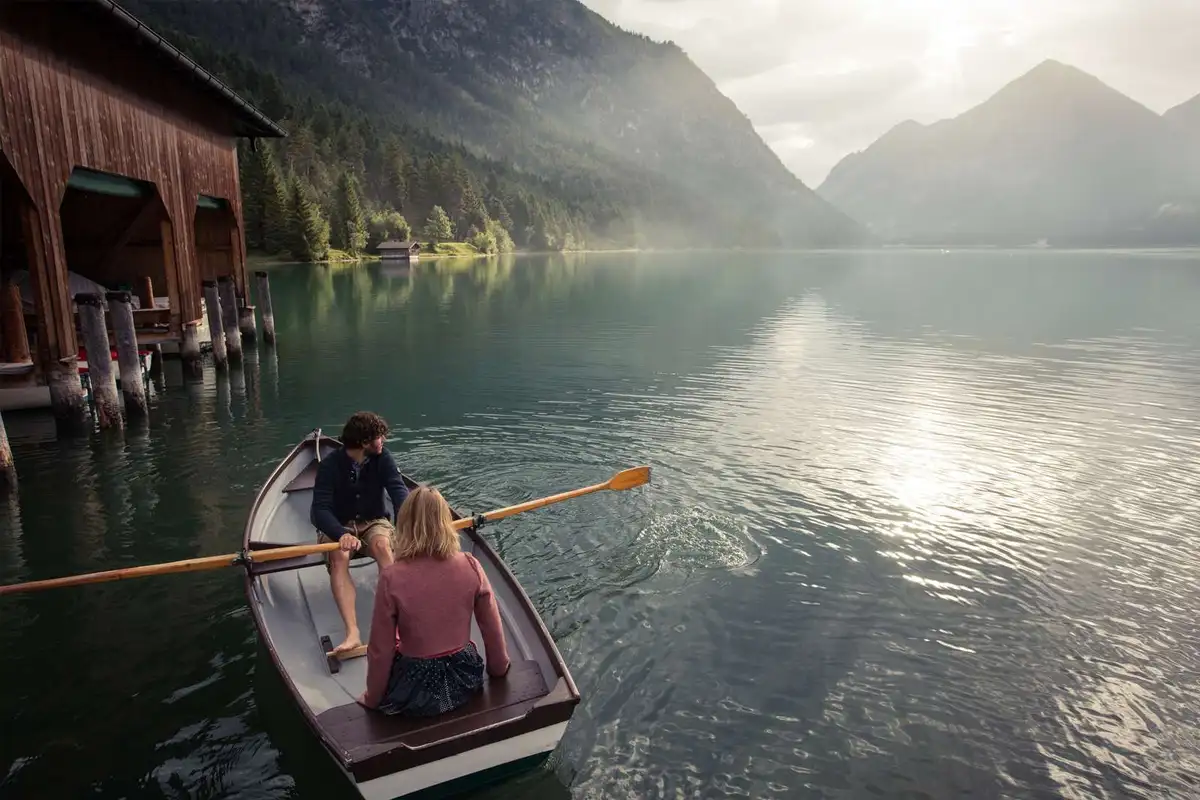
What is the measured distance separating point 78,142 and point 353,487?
48.6ft

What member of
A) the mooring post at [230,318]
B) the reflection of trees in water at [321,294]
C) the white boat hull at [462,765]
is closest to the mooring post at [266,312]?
the mooring post at [230,318]

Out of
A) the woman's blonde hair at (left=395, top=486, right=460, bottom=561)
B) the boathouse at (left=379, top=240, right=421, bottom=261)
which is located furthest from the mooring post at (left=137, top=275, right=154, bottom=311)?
the boathouse at (left=379, top=240, right=421, bottom=261)

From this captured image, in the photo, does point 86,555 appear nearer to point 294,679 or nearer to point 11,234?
point 294,679

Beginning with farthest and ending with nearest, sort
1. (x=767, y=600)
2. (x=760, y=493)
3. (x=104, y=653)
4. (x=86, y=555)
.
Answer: (x=760, y=493) < (x=86, y=555) < (x=767, y=600) < (x=104, y=653)

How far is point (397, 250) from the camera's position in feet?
362

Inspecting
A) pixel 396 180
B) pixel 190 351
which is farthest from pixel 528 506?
pixel 396 180

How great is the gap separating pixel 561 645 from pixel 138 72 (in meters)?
20.9

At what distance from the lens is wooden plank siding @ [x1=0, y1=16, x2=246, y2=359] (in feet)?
49.5

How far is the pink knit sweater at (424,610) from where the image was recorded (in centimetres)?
554

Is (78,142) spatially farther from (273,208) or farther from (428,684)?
(273,208)

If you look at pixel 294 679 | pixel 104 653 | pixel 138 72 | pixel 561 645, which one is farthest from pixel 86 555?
pixel 138 72

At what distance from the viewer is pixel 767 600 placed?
1015 cm

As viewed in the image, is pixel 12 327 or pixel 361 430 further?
pixel 12 327

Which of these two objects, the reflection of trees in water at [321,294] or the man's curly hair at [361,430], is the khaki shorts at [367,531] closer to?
the man's curly hair at [361,430]
